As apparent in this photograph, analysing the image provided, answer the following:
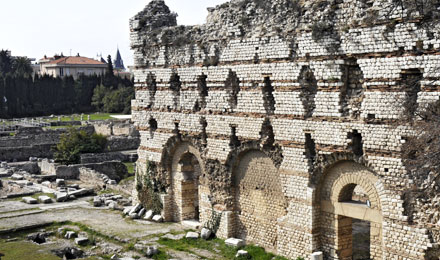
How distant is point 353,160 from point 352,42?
8.19ft

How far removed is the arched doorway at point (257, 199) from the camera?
15.4 metres

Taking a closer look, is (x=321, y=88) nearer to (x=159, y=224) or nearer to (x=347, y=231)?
(x=347, y=231)

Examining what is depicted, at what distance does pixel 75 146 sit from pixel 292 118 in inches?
886

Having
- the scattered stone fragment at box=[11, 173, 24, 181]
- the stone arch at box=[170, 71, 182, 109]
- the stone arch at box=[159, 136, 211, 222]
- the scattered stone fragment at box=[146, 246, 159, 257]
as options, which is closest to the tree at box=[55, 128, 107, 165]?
the scattered stone fragment at box=[11, 173, 24, 181]

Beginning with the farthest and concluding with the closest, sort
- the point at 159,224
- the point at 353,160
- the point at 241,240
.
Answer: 1. the point at 159,224
2. the point at 241,240
3. the point at 353,160

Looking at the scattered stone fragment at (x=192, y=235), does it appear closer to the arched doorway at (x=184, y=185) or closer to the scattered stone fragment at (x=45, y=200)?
the arched doorway at (x=184, y=185)

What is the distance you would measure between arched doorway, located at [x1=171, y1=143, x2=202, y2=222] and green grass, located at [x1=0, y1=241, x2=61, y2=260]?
14.4 feet

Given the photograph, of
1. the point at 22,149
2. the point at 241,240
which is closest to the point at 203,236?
the point at 241,240

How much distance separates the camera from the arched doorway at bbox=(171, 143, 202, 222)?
18.8m

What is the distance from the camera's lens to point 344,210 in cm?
1354

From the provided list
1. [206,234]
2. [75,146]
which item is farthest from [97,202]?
[75,146]

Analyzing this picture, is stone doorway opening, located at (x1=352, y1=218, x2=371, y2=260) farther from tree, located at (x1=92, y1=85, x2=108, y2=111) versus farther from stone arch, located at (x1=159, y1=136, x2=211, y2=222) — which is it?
tree, located at (x1=92, y1=85, x2=108, y2=111)

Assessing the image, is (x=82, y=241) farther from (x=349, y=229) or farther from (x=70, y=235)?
(x=349, y=229)

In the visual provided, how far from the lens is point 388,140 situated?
1209 cm
